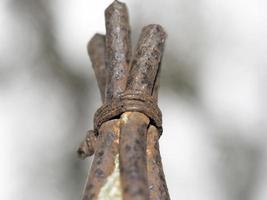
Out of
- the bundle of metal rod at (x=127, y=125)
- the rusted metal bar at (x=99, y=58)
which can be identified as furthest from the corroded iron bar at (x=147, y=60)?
the rusted metal bar at (x=99, y=58)

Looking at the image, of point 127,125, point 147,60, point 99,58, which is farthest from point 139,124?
point 99,58

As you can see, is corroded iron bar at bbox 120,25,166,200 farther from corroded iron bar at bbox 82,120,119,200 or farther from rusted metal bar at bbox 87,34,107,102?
rusted metal bar at bbox 87,34,107,102

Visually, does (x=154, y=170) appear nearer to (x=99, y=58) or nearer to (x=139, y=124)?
(x=139, y=124)

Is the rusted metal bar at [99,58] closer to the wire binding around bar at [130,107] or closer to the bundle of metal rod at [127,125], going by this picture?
the bundle of metal rod at [127,125]

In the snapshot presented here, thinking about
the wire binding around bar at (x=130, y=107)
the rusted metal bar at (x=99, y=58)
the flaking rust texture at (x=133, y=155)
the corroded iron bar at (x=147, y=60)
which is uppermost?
the rusted metal bar at (x=99, y=58)

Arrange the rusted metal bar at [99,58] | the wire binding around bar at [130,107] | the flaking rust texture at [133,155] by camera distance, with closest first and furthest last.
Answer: the flaking rust texture at [133,155], the wire binding around bar at [130,107], the rusted metal bar at [99,58]

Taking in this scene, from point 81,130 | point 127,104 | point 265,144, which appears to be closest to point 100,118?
point 127,104

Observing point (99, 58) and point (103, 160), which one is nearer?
point (103, 160)

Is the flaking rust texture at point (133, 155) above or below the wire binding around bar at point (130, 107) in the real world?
below
